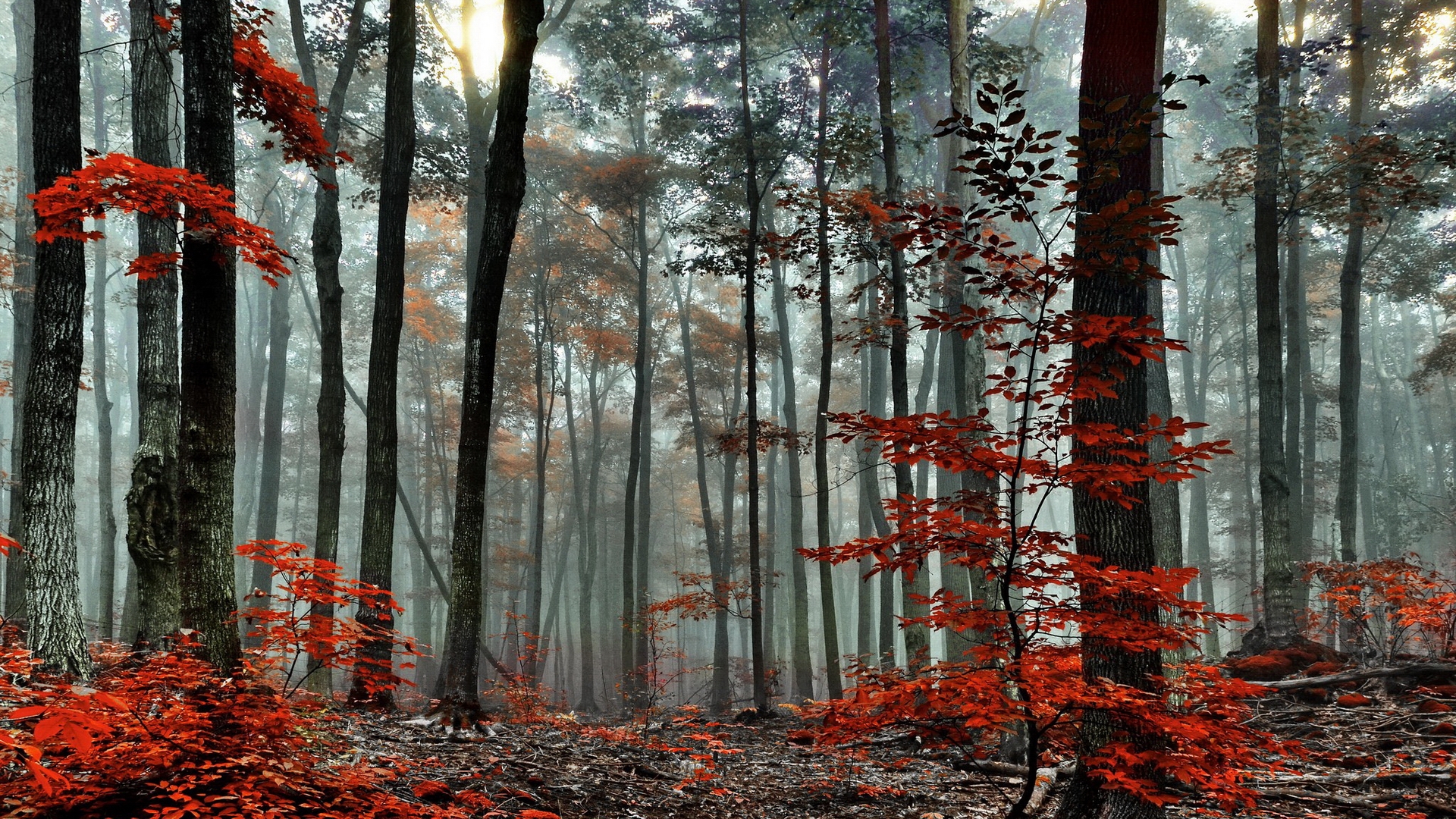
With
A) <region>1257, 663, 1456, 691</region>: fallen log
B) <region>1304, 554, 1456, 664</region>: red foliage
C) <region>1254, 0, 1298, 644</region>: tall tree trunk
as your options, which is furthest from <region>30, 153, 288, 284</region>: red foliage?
<region>1254, 0, 1298, 644</region>: tall tree trunk

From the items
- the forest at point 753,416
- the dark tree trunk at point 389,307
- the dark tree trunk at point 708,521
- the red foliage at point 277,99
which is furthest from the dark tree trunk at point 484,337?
the dark tree trunk at point 708,521

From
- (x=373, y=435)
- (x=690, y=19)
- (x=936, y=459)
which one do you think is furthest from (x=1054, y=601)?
(x=690, y=19)

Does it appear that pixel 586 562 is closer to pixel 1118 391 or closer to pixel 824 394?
pixel 824 394

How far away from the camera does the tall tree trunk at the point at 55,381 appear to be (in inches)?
203

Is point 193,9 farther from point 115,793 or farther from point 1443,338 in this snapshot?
point 1443,338

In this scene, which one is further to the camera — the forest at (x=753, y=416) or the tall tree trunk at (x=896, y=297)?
the tall tree trunk at (x=896, y=297)

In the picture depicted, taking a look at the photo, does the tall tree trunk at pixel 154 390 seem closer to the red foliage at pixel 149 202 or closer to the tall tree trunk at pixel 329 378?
the tall tree trunk at pixel 329 378

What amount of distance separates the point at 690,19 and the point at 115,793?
16.2 m

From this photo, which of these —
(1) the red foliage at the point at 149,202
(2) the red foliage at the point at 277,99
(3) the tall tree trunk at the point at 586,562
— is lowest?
(3) the tall tree trunk at the point at 586,562

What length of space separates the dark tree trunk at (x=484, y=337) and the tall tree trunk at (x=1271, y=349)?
8874 millimetres

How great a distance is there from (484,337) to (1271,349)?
9671 mm

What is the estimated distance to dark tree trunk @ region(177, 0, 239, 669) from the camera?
13.6 ft

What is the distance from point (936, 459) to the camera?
10.5 feet

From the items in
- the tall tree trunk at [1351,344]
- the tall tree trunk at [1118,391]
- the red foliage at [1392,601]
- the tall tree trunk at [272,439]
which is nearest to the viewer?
the tall tree trunk at [1118,391]
